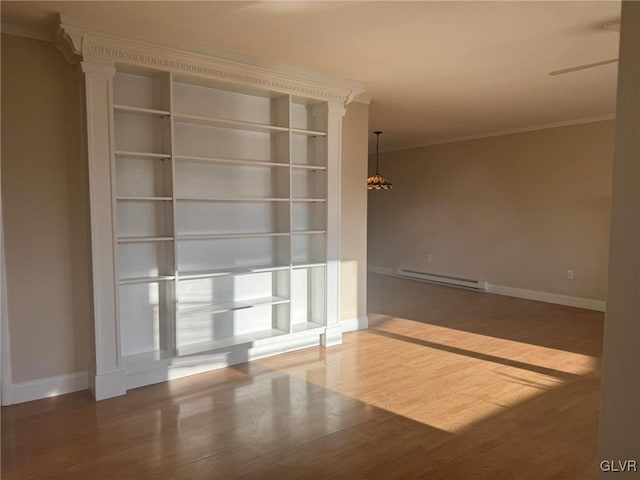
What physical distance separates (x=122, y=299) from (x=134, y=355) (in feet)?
1.48

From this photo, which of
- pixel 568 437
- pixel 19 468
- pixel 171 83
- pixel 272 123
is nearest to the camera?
pixel 19 468

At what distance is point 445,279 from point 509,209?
5.45ft

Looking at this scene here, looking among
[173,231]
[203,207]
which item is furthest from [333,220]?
[173,231]

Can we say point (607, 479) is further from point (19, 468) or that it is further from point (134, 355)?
point (134, 355)

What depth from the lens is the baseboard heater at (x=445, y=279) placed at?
289 inches

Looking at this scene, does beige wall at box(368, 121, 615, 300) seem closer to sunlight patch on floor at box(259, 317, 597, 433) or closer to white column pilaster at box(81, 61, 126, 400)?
sunlight patch on floor at box(259, 317, 597, 433)

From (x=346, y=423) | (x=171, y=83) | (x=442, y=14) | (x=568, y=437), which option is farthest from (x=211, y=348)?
(x=442, y=14)

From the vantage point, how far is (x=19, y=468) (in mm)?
2354

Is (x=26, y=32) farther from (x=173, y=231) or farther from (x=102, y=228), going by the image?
(x=173, y=231)

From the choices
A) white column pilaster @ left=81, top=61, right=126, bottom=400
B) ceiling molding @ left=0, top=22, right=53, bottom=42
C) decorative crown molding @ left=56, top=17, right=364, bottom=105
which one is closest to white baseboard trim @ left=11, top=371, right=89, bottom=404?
white column pilaster @ left=81, top=61, right=126, bottom=400

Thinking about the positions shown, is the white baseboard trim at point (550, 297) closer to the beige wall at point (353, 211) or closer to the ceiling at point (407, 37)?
the ceiling at point (407, 37)

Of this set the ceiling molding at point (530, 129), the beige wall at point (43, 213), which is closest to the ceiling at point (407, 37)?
the beige wall at point (43, 213)

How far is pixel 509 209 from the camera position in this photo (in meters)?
6.96

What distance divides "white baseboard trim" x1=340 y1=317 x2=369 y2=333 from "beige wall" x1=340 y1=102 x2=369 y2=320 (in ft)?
0.12
